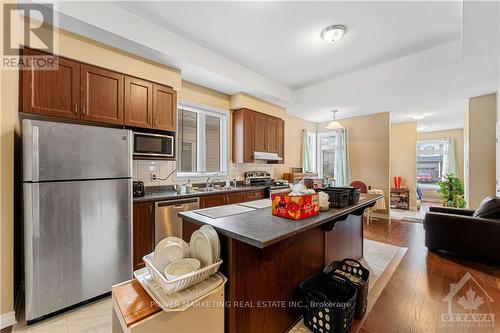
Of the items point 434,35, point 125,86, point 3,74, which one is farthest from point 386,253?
point 3,74

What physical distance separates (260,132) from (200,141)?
4.09ft

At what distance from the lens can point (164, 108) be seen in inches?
115

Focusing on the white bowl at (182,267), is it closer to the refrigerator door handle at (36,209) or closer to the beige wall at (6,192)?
the refrigerator door handle at (36,209)

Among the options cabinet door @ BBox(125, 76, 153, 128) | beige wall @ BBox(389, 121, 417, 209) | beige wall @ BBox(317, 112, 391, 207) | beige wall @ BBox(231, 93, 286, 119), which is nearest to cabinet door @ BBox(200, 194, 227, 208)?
cabinet door @ BBox(125, 76, 153, 128)

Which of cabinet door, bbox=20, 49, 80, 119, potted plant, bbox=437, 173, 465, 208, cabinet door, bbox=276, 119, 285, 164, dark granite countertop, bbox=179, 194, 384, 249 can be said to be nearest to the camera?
dark granite countertop, bbox=179, 194, 384, 249

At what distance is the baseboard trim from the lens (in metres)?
1.72

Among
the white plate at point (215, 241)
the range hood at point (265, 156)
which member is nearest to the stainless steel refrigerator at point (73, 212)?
the white plate at point (215, 241)

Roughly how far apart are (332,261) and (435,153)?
8.62 m

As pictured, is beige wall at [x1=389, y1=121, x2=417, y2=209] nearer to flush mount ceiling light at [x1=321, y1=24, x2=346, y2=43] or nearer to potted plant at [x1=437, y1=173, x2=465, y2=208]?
potted plant at [x1=437, y1=173, x2=465, y2=208]

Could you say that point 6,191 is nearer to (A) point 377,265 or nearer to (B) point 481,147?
(A) point 377,265

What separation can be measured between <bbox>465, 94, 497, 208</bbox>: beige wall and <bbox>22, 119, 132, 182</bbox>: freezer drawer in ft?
19.3

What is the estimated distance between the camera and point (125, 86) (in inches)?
99.9

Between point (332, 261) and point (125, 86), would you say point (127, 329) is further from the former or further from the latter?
point (125, 86)

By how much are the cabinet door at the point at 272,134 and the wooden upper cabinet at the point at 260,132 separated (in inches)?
4.4
